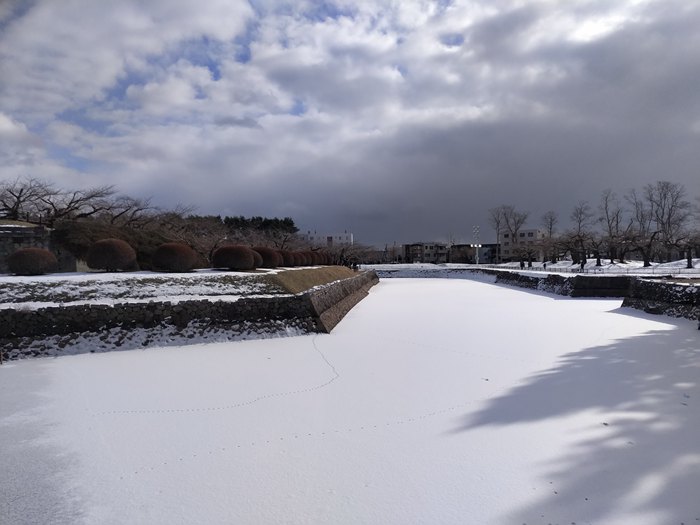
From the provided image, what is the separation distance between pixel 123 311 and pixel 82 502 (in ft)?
23.7

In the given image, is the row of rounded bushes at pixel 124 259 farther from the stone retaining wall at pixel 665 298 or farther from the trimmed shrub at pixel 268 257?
the stone retaining wall at pixel 665 298

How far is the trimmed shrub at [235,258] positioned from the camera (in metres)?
16.2

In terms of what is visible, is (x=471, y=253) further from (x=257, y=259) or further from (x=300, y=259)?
(x=257, y=259)

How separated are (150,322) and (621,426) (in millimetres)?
8982

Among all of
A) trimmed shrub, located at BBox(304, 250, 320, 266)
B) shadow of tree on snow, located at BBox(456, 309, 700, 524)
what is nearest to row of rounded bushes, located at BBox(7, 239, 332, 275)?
trimmed shrub, located at BBox(304, 250, 320, 266)

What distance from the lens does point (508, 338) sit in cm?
956

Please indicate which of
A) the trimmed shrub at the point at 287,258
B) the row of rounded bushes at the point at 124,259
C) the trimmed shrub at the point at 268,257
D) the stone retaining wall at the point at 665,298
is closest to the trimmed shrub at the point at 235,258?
the row of rounded bushes at the point at 124,259

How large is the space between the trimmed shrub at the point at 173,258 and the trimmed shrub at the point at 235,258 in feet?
4.07

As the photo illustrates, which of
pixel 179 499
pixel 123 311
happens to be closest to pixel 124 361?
pixel 123 311

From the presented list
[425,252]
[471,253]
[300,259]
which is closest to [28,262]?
[300,259]

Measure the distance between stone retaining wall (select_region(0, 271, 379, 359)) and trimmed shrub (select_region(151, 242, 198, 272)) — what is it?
5453 mm

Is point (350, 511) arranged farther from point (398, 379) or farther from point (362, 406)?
point (398, 379)

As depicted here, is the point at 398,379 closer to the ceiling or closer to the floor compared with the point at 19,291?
closer to the floor

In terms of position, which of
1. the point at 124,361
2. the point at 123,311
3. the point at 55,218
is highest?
the point at 55,218
